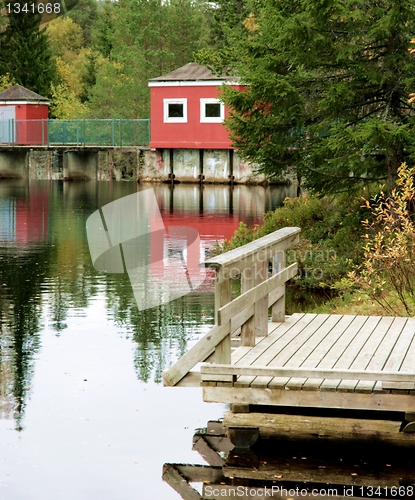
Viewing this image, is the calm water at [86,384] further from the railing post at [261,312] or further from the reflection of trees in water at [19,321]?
the railing post at [261,312]

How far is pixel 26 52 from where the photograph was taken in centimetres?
6669

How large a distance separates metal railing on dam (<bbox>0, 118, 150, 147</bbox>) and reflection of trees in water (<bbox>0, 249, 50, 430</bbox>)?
1345 inches

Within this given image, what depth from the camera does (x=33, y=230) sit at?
91.5ft

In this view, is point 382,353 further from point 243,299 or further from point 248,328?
point 243,299

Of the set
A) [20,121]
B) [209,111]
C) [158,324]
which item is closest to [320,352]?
[158,324]

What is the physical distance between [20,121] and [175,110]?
11.6 m

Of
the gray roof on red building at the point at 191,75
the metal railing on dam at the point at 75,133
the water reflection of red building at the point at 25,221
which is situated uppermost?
the gray roof on red building at the point at 191,75

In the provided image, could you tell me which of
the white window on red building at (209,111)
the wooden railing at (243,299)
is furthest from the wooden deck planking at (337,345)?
the white window on red building at (209,111)

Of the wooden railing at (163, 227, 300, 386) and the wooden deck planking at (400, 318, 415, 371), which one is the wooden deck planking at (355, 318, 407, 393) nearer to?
the wooden deck planking at (400, 318, 415, 371)

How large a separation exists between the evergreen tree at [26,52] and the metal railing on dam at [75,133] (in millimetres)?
9497

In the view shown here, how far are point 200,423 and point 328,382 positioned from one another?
1755 millimetres

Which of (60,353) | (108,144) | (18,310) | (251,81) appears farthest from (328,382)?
(108,144)

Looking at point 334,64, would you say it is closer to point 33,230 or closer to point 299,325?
point 299,325
